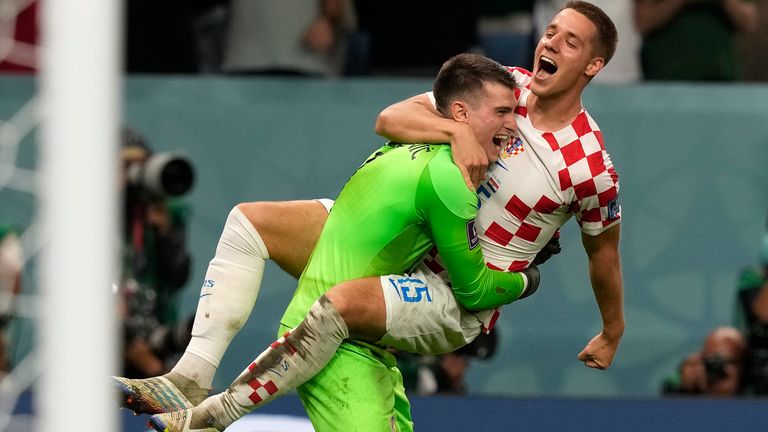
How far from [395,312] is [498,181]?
0.49 m

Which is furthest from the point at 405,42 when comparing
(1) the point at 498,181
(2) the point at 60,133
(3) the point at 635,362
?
(2) the point at 60,133

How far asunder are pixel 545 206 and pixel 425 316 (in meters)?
0.46

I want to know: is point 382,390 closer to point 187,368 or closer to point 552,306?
point 187,368

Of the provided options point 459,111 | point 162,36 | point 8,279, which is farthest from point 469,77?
point 162,36

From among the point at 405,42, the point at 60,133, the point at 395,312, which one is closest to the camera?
the point at 60,133

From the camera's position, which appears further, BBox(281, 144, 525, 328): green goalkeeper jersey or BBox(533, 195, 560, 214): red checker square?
BBox(533, 195, 560, 214): red checker square

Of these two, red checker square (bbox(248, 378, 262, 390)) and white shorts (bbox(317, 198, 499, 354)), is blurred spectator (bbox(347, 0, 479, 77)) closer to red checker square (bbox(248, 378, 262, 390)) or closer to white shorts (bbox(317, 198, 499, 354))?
white shorts (bbox(317, 198, 499, 354))

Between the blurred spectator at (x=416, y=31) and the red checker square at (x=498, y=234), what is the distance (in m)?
2.69

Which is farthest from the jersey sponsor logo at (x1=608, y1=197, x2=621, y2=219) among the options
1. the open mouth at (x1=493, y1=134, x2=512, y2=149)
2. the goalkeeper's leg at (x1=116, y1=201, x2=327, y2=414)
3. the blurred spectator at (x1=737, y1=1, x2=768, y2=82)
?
the blurred spectator at (x1=737, y1=1, x2=768, y2=82)

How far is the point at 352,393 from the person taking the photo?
171 inches

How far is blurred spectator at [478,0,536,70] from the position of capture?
7.20 meters

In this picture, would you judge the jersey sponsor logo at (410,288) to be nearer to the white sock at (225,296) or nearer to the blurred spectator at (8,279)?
the white sock at (225,296)

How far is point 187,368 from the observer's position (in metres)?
4.49

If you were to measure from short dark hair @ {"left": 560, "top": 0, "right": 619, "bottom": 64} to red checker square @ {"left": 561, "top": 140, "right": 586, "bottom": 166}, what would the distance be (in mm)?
288
